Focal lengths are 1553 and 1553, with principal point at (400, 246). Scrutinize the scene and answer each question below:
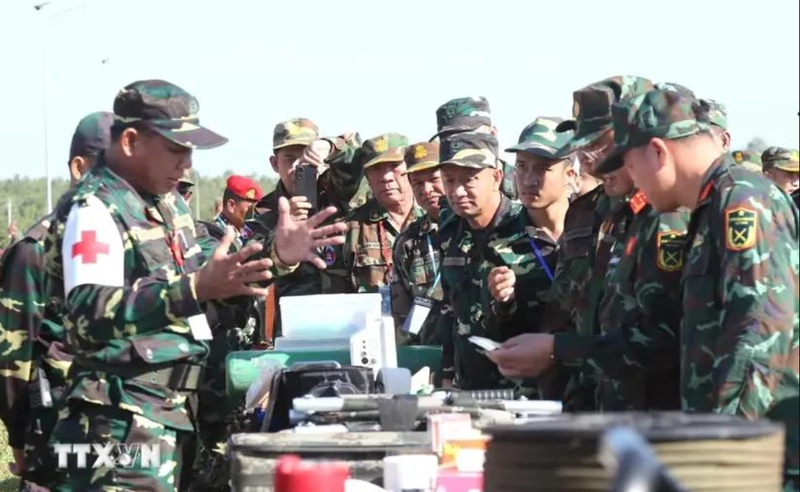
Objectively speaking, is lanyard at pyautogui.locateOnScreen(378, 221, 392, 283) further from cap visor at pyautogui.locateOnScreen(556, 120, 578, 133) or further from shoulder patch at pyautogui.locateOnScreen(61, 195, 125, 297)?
shoulder patch at pyautogui.locateOnScreen(61, 195, 125, 297)

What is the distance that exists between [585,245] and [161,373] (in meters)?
1.88

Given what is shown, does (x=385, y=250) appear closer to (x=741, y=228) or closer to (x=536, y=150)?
(x=536, y=150)

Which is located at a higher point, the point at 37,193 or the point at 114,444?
the point at 37,193

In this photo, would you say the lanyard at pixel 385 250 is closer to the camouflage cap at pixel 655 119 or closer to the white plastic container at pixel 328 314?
the white plastic container at pixel 328 314

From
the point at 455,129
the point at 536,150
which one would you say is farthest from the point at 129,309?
the point at 455,129

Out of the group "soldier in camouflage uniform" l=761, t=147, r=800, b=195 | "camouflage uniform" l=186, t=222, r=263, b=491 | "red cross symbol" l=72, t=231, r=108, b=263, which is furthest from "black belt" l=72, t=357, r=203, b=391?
"soldier in camouflage uniform" l=761, t=147, r=800, b=195

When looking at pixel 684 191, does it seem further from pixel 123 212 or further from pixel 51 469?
pixel 51 469

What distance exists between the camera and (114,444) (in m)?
5.81

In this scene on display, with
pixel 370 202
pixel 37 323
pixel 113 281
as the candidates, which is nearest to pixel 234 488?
pixel 113 281

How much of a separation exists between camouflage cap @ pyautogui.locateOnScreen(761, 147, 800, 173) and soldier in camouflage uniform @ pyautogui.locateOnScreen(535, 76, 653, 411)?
556 centimetres

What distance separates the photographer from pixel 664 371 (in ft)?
18.3

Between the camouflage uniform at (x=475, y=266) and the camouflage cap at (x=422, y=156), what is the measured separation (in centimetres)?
142

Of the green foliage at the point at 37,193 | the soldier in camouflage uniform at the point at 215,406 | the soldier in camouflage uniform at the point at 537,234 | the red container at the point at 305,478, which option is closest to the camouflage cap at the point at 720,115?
the soldier in camouflage uniform at the point at 537,234

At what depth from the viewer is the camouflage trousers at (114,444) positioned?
5.80 m
